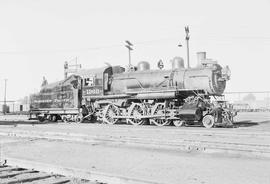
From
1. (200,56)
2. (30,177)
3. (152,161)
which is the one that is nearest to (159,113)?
(200,56)

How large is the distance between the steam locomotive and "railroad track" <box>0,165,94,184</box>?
9149 mm

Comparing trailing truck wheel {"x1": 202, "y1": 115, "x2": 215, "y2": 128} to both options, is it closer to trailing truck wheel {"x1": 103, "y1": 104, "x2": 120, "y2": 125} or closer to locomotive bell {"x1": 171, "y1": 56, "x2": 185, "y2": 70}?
locomotive bell {"x1": 171, "y1": 56, "x2": 185, "y2": 70}

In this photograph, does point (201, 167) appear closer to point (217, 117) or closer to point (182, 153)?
point (182, 153)

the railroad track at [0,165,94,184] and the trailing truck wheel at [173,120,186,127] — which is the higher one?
the trailing truck wheel at [173,120,186,127]

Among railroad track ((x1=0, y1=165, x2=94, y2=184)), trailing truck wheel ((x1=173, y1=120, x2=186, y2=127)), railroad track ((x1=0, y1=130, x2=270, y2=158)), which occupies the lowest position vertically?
railroad track ((x1=0, y1=165, x2=94, y2=184))

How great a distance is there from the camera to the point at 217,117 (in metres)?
13.7

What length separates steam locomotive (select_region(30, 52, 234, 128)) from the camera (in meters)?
14.1

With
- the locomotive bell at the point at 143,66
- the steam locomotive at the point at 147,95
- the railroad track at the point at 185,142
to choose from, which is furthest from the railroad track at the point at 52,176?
the locomotive bell at the point at 143,66

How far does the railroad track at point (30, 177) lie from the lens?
15.3 ft

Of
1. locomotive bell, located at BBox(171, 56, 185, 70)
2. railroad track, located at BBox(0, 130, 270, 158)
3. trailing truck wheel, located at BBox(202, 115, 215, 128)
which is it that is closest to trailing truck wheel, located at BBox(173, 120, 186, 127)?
trailing truck wheel, located at BBox(202, 115, 215, 128)

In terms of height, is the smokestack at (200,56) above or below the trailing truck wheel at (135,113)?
above

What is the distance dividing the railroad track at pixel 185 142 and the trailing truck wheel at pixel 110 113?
6.23 meters

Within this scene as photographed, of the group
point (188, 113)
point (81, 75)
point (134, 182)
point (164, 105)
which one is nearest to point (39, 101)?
point (81, 75)

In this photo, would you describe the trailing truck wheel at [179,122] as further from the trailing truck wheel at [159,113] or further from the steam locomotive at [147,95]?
the trailing truck wheel at [159,113]
